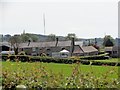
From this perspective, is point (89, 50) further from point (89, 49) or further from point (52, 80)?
point (52, 80)

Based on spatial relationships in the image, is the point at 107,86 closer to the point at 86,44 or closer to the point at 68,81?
the point at 68,81

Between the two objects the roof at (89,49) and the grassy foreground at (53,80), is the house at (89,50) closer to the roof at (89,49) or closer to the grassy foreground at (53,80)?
the roof at (89,49)

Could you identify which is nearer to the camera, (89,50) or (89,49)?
(89,50)

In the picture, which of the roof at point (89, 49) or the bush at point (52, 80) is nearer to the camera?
the bush at point (52, 80)

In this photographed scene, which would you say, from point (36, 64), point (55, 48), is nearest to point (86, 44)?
point (55, 48)

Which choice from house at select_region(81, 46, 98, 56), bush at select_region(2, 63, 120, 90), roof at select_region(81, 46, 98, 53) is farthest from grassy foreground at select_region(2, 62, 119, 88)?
roof at select_region(81, 46, 98, 53)

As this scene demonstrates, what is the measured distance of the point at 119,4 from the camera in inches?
149

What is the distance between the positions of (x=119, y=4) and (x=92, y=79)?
1023 millimetres

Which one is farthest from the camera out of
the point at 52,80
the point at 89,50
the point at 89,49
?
the point at 89,49

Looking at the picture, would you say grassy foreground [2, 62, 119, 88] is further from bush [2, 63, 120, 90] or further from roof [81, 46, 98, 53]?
roof [81, 46, 98, 53]

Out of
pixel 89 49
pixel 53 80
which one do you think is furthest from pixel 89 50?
pixel 53 80

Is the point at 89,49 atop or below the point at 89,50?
atop

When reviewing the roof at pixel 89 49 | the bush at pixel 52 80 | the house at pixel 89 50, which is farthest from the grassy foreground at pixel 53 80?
the roof at pixel 89 49

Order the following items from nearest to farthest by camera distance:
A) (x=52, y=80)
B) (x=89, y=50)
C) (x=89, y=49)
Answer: (x=52, y=80) → (x=89, y=50) → (x=89, y=49)
